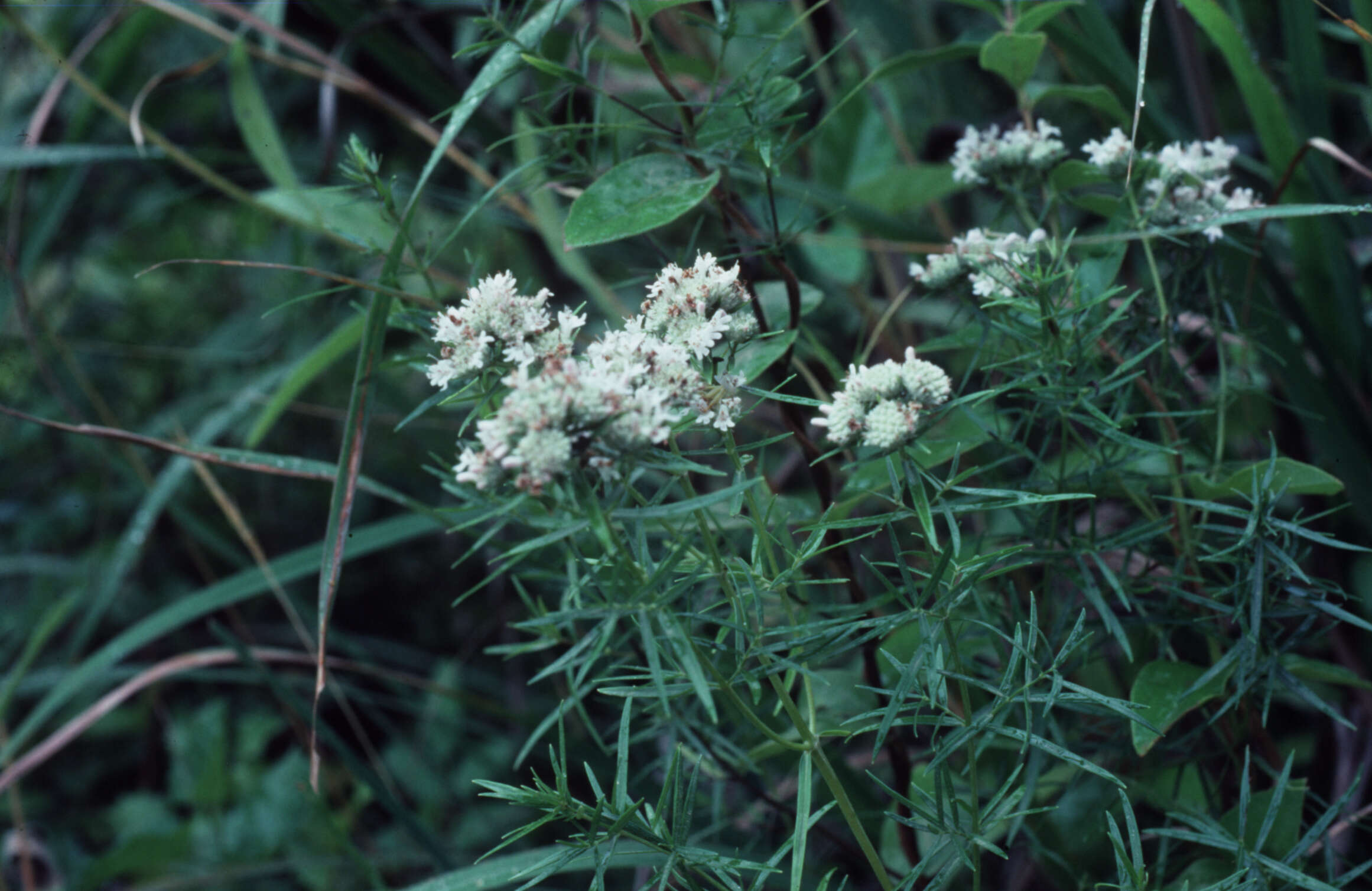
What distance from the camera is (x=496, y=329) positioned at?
0.64 meters

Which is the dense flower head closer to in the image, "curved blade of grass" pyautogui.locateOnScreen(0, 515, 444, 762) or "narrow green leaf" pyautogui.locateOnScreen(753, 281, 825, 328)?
"narrow green leaf" pyautogui.locateOnScreen(753, 281, 825, 328)

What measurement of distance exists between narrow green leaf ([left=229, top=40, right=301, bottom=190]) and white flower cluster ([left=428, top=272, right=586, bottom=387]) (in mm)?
925

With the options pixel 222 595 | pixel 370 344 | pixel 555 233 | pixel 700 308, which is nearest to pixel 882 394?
pixel 700 308

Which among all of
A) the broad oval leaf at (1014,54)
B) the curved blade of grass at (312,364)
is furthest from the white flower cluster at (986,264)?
the curved blade of grass at (312,364)

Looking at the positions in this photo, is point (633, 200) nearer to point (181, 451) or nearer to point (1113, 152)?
point (1113, 152)

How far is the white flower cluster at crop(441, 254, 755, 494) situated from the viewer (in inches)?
21.1

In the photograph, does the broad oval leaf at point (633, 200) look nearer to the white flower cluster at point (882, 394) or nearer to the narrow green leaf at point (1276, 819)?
the white flower cluster at point (882, 394)

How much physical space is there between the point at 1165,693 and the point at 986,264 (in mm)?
367

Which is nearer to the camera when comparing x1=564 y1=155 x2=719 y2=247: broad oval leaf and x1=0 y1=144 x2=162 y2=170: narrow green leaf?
x1=564 y1=155 x2=719 y2=247: broad oval leaf

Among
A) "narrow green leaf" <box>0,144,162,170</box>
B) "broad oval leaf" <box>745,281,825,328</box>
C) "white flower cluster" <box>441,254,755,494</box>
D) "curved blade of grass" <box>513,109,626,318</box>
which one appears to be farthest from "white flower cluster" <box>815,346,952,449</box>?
"narrow green leaf" <box>0,144,162,170</box>

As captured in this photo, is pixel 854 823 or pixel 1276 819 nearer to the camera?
pixel 854 823

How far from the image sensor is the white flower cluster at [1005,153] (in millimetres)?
878

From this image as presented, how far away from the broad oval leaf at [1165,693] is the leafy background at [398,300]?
15cm

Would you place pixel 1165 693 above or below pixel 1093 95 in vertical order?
below
